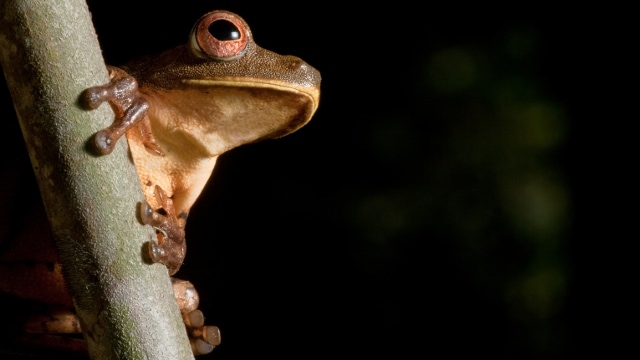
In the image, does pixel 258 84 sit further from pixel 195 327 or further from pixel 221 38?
A: pixel 195 327

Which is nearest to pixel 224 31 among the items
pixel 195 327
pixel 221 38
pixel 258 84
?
pixel 221 38

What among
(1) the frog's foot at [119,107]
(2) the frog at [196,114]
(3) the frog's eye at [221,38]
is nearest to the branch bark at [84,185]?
(1) the frog's foot at [119,107]

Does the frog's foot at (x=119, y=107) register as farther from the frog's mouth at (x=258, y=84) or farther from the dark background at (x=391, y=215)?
the dark background at (x=391, y=215)

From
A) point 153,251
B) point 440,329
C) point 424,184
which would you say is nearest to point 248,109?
point 153,251

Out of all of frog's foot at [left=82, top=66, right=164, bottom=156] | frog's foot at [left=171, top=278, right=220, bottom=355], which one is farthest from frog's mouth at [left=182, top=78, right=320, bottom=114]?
frog's foot at [left=171, top=278, right=220, bottom=355]

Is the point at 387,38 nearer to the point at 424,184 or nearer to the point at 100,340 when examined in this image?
the point at 424,184
